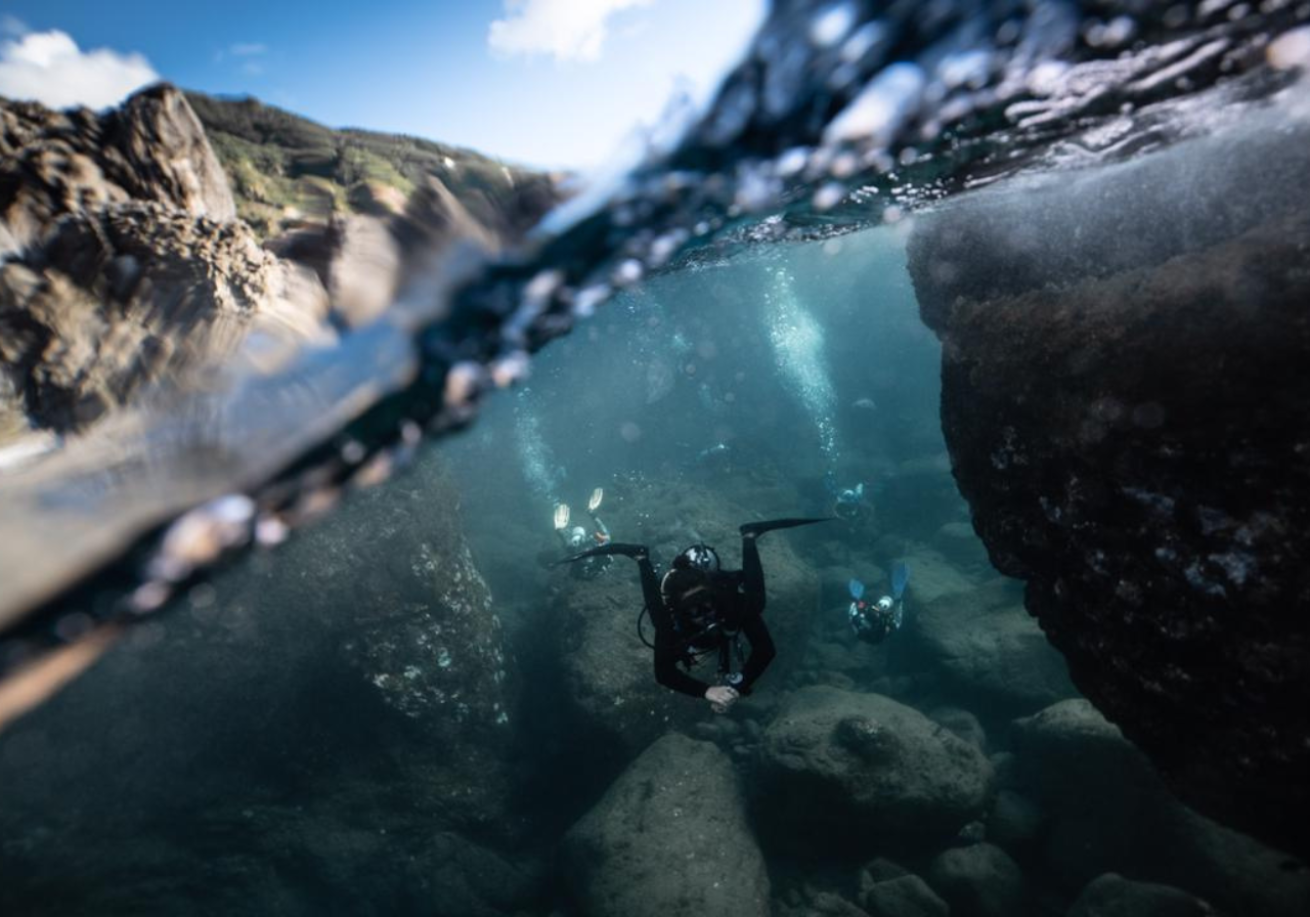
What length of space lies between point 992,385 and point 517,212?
4942 millimetres

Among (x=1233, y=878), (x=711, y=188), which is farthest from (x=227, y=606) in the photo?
(x=1233, y=878)

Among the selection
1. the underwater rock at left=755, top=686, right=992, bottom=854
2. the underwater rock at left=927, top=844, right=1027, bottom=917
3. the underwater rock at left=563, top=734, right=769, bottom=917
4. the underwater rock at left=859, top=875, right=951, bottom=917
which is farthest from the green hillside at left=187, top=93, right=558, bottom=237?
the underwater rock at left=927, top=844, right=1027, bottom=917

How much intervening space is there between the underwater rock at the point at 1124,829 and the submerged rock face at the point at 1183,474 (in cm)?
393

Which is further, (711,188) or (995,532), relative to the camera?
(995,532)

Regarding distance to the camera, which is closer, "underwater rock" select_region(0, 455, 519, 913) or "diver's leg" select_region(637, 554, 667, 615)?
"diver's leg" select_region(637, 554, 667, 615)

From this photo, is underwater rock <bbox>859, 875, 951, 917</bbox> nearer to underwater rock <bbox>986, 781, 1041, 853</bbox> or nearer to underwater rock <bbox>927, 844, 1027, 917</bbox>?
underwater rock <bbox>927, 844, 1027, 917</bbox>

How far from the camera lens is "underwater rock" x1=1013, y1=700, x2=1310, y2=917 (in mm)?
6965

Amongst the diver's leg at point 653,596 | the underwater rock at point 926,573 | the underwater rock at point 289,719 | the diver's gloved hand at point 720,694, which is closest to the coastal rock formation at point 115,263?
the diver's leg at point 653,596

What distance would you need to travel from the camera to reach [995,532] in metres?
6.44

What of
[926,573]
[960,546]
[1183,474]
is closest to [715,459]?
[960,546]

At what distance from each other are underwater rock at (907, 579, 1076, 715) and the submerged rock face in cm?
749

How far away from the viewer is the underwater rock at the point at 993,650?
12242 mm

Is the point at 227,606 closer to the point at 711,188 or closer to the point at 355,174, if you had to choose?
the point at 355,174

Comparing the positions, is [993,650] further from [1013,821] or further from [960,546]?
[960,546]
